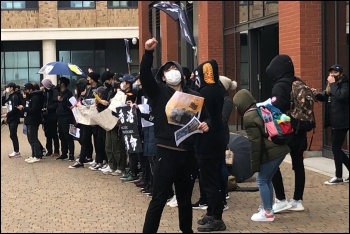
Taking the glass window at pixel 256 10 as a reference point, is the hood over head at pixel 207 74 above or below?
below

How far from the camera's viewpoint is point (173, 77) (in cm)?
596

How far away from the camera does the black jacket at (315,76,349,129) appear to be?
872 cm

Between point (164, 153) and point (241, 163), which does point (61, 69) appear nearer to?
point (241, 163)

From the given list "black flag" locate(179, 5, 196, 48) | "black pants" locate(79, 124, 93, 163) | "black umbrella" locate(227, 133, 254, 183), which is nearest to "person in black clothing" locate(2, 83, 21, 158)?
"black pants" locate(79, 124, 93, 163)

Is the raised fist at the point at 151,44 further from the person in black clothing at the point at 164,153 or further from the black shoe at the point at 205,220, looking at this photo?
the black shoe at the point at 205,220

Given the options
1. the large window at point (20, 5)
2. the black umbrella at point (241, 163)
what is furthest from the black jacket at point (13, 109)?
the large window at point (20, 5)

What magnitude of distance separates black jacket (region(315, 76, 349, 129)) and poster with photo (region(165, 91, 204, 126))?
10.4 feet

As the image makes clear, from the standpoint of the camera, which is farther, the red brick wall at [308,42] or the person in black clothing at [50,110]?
the person in black clothing at [50,110]

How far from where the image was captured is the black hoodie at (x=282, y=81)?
22.7 ft

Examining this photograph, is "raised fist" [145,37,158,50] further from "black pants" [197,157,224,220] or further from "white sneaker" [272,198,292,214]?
"white sneaker" [272,198,292,214]

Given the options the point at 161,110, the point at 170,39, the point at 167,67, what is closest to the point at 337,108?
the point at 167,67

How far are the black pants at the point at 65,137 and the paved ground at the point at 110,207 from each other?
2001 millimetres

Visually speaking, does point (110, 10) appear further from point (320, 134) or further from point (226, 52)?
point (320, 134)

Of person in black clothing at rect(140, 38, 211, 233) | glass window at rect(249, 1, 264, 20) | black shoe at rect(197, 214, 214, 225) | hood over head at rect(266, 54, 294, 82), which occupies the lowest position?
black shoe at rect(197, 214, 214, 225)
